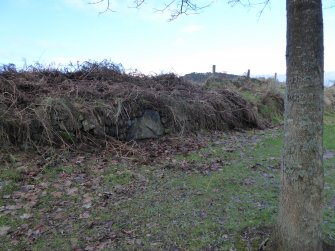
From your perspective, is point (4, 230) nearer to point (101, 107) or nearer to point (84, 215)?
point (84, 215)

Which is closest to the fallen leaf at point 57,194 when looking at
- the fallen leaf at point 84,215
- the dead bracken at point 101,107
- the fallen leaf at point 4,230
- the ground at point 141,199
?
the ground at point 141,199

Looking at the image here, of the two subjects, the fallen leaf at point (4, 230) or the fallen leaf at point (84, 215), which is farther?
the fallen leaf at point (84, 215)

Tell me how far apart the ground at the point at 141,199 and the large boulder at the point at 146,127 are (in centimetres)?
61

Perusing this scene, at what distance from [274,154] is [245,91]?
757cm

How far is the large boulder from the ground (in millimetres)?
611

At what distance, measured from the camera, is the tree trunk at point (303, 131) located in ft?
9.83

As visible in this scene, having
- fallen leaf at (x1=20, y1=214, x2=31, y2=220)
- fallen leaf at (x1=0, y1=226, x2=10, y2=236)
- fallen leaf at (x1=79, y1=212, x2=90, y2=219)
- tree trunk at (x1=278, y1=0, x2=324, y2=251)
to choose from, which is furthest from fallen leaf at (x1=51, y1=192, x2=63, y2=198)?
tree trunk at (x1=278, y1=0, x2=324, y2=251)

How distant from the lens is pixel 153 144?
7812 mm

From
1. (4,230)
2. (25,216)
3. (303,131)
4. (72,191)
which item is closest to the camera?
(303,131)

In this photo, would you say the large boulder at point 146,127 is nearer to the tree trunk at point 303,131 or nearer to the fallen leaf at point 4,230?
the fallen leaf at point 4,230

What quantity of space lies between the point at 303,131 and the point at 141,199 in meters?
2.50

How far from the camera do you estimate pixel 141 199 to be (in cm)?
481

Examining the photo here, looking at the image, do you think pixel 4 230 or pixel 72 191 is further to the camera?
pixel 72 191

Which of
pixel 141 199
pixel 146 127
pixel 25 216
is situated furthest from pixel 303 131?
pixel 146 127
